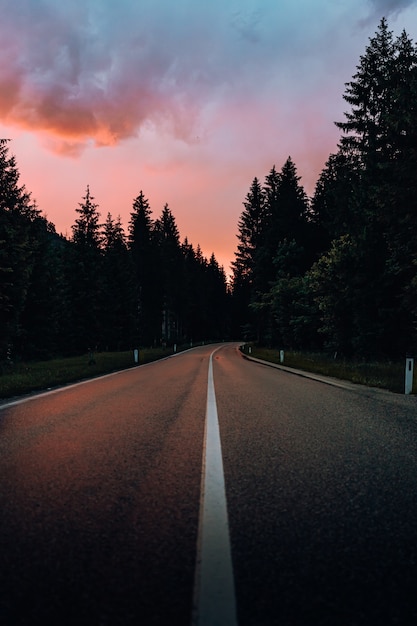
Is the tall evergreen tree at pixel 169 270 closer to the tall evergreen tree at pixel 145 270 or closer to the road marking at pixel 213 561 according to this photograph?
the tall evergreen tree at pixel 145 270

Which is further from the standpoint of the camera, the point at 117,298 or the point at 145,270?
the point at 145,270

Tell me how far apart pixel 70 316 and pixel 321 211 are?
3399cm

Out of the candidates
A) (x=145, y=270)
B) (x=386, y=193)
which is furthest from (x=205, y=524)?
(x=145, y=270)

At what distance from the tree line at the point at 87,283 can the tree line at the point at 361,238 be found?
17.0 meters

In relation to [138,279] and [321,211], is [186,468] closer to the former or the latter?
[321,211]

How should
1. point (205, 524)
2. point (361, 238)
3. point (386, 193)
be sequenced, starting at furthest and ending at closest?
point (361, 238), point (386, 193), point (205, 524)

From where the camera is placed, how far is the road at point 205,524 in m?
1.99

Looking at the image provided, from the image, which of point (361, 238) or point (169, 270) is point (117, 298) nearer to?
point (169, 270)

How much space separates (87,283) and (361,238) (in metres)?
32.6

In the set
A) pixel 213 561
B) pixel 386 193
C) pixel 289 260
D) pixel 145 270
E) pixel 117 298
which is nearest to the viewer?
pixel 213 561

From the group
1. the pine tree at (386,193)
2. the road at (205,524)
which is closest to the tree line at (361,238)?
the pine tree at (386,193)

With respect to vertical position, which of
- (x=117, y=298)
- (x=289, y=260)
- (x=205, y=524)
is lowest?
(x=205, y=524)

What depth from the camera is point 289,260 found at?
49.6 metres

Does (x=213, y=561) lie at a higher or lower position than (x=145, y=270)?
lower
